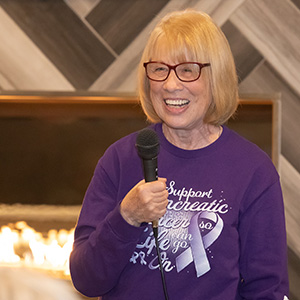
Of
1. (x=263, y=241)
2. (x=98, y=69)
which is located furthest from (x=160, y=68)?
(x=98, y=69)

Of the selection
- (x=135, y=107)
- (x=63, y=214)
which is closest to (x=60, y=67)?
(x=135, y=107)

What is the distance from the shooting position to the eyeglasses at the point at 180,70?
40.1 inches

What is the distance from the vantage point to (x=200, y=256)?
1000 millimetres

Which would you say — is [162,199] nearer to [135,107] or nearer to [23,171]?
[135,107]

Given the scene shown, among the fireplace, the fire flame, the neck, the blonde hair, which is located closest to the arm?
the neck

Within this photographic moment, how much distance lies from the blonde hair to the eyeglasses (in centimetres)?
1

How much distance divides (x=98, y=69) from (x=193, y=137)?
0.98 m

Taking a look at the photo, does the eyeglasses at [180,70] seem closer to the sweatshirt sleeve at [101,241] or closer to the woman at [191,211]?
the woman at [191,211]

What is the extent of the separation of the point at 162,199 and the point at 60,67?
123cm

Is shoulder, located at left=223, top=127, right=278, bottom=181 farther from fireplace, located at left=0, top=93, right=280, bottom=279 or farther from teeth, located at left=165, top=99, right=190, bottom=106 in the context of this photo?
fireplace, located at left=0, top=93, right=280, bottom=279

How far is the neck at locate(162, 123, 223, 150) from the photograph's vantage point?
3.59 feet

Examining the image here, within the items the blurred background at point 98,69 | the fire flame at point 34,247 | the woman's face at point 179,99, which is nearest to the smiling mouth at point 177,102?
the woman's face at point 179,99

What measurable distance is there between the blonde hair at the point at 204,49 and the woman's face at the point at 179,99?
0.07 ft

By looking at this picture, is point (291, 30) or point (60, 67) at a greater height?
point (60, 67)
